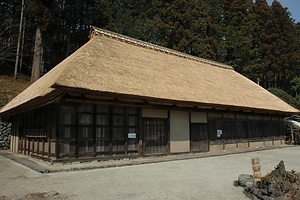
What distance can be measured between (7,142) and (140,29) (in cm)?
1677

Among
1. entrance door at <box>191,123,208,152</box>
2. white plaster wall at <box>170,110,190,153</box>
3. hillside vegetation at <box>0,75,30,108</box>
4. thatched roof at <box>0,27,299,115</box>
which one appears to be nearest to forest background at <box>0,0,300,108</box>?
hillside vegetation at <box>0,75,30,108</box>

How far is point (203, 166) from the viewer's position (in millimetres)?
8500

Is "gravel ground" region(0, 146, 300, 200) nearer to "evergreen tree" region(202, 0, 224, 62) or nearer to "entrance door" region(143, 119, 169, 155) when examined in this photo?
"entrance door" region(143, 119, 169, 155)

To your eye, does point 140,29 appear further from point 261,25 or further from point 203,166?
point 203,166

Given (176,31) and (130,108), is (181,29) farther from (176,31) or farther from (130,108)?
(130,108)

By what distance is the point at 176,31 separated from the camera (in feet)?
86.0

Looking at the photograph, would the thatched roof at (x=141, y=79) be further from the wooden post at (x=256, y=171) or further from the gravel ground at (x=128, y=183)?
the wooden post at (x=256, y=171)

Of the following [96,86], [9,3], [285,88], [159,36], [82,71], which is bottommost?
[96,86]

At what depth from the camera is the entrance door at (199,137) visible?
1196 centimetres

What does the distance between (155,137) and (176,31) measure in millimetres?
17895

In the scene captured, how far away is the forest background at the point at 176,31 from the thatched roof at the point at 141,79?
9575mm

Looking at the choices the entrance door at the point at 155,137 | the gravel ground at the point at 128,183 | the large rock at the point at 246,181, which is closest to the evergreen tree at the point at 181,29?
the entrance door at the point at 155,137

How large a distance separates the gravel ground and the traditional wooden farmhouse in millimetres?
1679

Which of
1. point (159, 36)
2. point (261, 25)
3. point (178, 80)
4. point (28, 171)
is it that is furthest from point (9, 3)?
point (261, 25)
